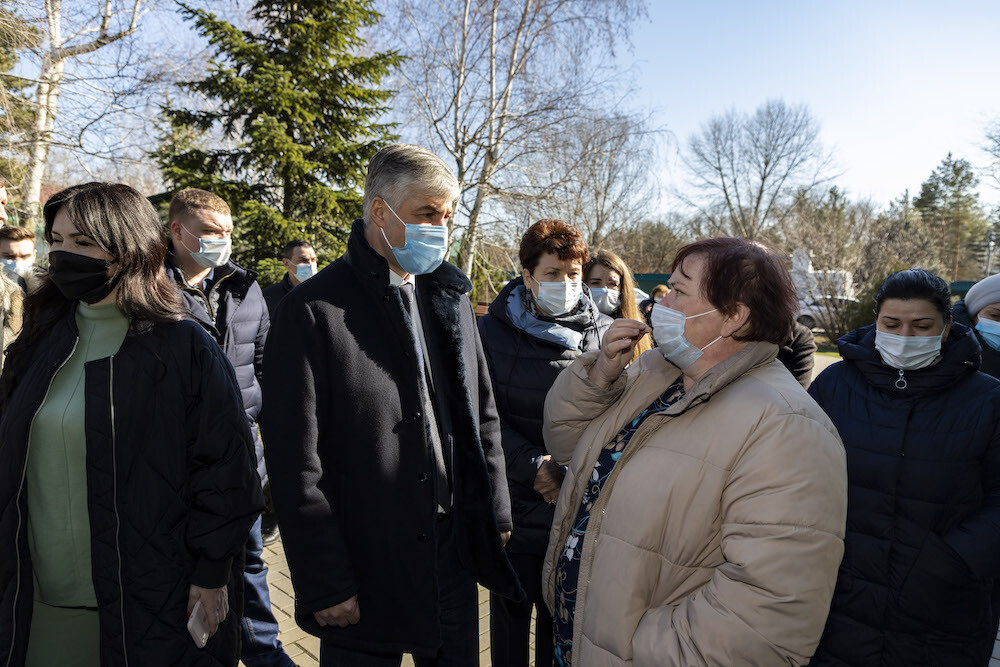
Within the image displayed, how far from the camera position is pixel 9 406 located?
180 centimetres

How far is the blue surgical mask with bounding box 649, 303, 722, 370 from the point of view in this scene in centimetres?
182

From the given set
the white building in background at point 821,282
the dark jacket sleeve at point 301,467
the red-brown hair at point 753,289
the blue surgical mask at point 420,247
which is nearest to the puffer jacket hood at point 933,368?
the red-brown hair at point 753,289

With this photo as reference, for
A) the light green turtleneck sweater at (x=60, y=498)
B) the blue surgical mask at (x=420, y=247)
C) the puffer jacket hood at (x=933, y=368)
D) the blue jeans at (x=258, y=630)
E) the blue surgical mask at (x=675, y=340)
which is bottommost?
the blue jeans at (x=258, y=630)

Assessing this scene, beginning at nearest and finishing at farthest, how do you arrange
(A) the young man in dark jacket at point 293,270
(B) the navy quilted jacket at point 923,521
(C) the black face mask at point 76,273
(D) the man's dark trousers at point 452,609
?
1. (C) the black face mask at point 76,273
2. (D) the man's dark trousers at point 452,609
3. (B) the navy quilted jacket at point 923,521
4. (A) the young man in dark jacket at point 293,270

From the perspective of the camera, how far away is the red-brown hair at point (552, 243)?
9.55 feet

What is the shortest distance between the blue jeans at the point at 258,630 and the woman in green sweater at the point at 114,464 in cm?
123

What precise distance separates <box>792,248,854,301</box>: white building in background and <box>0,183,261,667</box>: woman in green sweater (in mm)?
20533

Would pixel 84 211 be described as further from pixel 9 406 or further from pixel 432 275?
pixel 432 275

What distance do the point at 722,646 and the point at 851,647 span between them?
1.52m

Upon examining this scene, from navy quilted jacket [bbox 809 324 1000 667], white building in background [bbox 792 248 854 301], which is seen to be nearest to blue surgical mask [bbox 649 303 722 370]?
navy quilted jacket [bbox 809 324 1000 667]

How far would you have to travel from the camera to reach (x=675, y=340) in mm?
1851

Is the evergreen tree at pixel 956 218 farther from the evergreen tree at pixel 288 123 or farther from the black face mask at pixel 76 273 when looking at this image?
the black face mask at pixel 76 273

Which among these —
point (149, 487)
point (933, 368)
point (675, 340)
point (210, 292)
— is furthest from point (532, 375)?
point (210, 292)

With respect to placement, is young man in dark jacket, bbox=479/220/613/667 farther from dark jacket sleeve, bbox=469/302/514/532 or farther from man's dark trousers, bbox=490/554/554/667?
dark jacket sleeve, bbox=469/302/514/532
